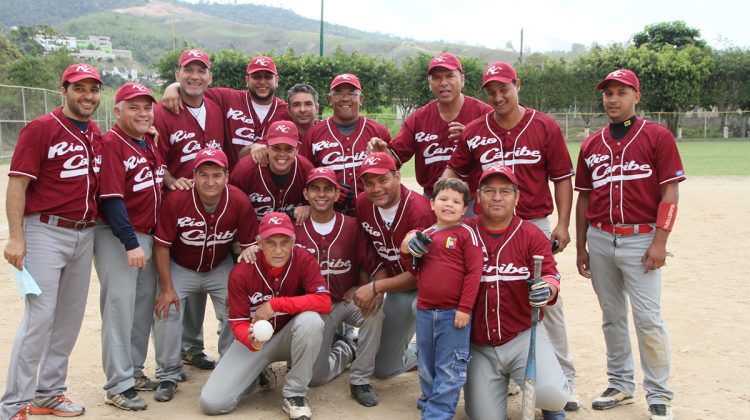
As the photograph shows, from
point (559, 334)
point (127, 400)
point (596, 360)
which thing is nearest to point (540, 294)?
point (559, 334)

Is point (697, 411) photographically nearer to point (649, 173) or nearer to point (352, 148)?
point (649, 173)

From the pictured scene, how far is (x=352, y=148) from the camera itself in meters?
6.12

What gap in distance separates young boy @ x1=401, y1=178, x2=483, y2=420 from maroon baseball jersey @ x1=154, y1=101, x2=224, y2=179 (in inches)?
91.1

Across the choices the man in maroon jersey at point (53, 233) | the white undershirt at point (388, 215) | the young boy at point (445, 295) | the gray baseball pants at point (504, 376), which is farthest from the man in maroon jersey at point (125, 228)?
the gray baseball pants at point (504, 376)

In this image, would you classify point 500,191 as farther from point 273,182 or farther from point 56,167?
point 56,167

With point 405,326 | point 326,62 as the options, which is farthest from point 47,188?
point 326,62

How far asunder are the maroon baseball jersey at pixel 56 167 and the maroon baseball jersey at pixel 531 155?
3.00 m

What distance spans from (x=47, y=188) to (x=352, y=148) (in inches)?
99.0

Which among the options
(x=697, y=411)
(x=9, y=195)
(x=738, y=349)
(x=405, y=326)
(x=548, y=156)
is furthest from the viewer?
(x=738, y=349)

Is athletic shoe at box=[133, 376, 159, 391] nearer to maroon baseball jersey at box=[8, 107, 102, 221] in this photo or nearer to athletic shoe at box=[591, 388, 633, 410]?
maroon baseball jersey at box=[8, 107, 102, 221]

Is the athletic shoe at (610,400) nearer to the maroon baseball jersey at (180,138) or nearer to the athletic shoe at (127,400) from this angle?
the athletic shoe at (127,400)

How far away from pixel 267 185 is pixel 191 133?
0.86m

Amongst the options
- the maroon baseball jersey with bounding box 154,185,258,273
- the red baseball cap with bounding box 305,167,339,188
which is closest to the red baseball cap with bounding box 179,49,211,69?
the maroon baseball jersey with bounding box 154,185,258,273

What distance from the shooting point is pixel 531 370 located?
4.61 metres
